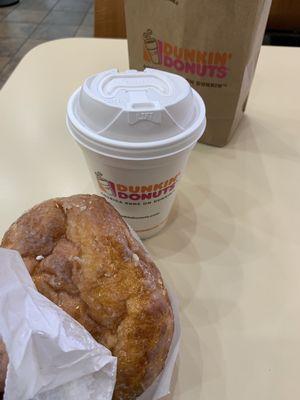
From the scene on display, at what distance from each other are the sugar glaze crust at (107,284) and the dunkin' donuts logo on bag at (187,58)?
0.45 m

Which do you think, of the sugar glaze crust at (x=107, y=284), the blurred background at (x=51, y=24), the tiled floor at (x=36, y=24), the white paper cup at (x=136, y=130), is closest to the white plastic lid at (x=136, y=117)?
the white paper cup at (x=136, y=130)

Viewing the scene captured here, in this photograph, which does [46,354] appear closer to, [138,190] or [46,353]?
[46,353]

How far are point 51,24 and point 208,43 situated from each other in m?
2.87

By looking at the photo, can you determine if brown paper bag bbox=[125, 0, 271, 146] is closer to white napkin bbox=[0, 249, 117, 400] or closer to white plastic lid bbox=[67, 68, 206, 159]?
white plastic lid bbox=[67, 68, 206, 159]

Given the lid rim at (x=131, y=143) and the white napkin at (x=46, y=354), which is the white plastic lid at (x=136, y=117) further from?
the white napkin at (x=46, y=354)

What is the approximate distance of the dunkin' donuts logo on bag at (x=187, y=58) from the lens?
841 millimetres

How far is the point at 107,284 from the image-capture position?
0.50 metres

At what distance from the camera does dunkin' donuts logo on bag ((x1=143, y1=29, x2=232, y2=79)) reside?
33.1 inches

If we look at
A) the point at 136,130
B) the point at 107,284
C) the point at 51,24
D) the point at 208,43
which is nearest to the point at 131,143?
the point at 136,130

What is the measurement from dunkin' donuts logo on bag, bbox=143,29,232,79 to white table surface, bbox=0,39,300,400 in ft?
0.61

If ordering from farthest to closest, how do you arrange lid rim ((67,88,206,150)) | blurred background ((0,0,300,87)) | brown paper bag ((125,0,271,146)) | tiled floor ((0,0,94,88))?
1. tiled floor ((0,0,94,88))
2. blurred background ((0,0,300,87))
3. brown paper bag ((125,0,271,146))
4. lid rim ((67,88,206,150))

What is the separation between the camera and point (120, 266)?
1.65 feet

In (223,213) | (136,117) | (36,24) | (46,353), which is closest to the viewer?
(46,353)

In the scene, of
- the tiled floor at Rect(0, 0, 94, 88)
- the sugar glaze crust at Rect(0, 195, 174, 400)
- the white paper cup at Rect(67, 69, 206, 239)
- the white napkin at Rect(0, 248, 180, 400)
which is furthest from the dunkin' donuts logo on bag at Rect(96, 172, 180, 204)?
the tiled floor at Rect(0, 0, 94, 88)
